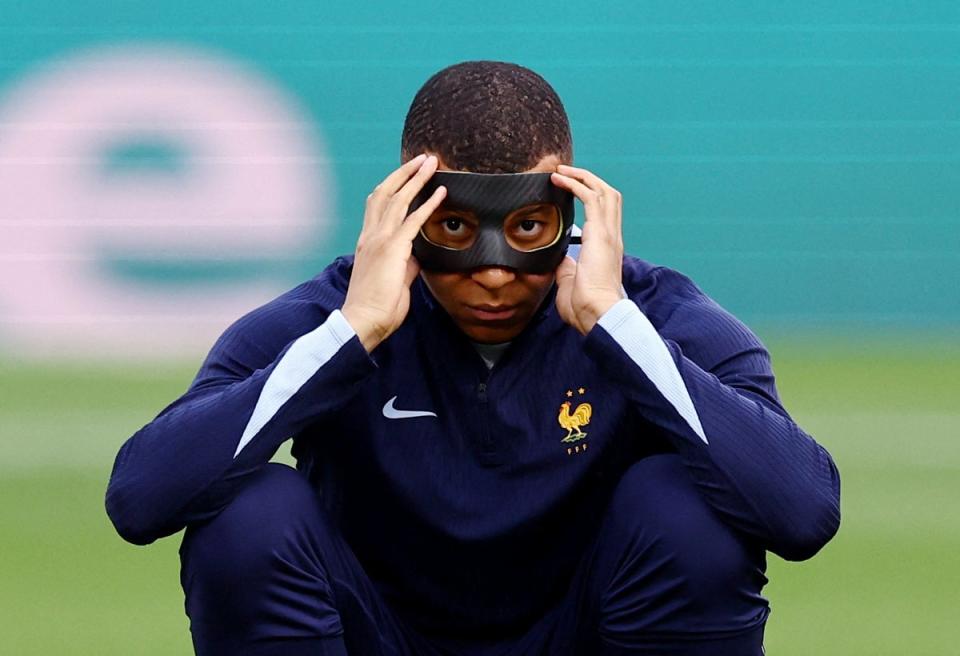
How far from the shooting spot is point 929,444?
6.11m

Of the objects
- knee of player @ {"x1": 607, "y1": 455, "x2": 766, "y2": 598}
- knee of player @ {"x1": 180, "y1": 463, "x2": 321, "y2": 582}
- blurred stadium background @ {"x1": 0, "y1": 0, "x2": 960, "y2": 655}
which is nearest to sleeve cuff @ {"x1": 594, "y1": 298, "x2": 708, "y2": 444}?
knee of player @ {"x1": 607, "y1": 455, "x2": 766, "y2": 598}

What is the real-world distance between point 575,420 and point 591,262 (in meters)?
0.27

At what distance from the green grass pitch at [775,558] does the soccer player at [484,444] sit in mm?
1178

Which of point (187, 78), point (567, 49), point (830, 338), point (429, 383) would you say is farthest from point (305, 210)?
point (429, 383)

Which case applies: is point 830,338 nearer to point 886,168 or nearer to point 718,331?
point 886,168

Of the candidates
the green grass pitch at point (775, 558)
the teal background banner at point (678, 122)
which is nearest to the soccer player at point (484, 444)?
the green grass pitch at point (775, 558)

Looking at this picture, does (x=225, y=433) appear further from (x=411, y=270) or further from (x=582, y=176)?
(x=582, y=176)

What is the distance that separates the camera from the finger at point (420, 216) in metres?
3.04

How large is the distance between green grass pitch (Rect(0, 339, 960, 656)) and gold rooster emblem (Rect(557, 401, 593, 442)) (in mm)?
1233

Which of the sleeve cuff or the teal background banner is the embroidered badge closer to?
the sleeve cuff

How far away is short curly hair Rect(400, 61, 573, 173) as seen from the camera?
9.98ft

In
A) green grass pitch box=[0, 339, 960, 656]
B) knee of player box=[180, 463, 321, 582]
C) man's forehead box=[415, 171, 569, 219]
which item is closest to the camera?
knee of player box=[180, 463, 321, 582]

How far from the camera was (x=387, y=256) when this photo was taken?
10.0 feet

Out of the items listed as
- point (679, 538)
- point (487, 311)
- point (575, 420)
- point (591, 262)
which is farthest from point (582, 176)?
point (679, 538)
